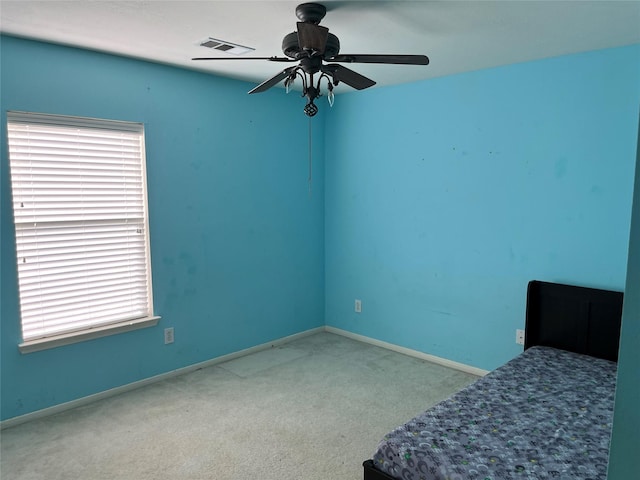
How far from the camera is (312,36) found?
186 cm

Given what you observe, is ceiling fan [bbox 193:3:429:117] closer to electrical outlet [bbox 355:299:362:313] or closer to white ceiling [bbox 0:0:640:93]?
white ceiling [bbox 0:0:640:93]

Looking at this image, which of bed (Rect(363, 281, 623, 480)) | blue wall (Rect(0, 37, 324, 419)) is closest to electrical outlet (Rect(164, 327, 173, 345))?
blue wall (Rect(0, 37, 324, 419))

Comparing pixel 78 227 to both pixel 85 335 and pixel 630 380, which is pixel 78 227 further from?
pixel 630 380

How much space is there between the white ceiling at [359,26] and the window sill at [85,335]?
1.84 m

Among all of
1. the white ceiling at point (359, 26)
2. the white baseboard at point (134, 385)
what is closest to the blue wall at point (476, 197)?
the white ceiling at point (359, 26)

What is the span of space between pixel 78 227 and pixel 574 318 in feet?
10.9

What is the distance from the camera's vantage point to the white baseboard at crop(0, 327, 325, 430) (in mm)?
2834

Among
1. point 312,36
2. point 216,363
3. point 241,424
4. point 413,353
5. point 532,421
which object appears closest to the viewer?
point 312,36

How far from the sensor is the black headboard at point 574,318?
2.84 metres

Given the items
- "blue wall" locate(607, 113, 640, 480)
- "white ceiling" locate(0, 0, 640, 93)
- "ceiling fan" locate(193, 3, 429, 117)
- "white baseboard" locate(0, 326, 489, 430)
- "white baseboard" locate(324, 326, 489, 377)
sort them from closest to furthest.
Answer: "blue wall" locate(607, 113, 640, 480) → "ceiling fan" locate(193, 3, 429, 117) → "white ceiling" locate(0, 0, 640, 93) → "white baseboard" locate(0, 326, 489, 430) → "white baseboard" locate(324, 326, 489, 377)

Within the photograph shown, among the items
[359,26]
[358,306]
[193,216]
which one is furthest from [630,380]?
[358,306]

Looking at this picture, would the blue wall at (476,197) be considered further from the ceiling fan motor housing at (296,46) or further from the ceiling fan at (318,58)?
the ceiling fan motor housing at (296,46)

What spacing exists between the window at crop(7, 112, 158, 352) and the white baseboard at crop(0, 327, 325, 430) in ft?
1.41

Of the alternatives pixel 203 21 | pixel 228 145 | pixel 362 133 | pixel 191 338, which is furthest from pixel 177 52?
pixel 191 338
